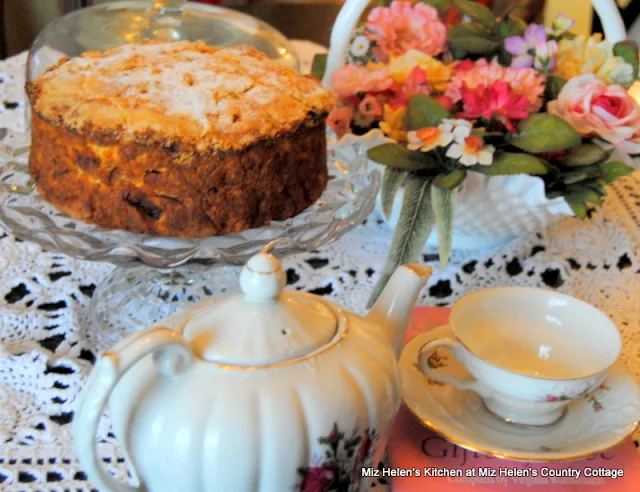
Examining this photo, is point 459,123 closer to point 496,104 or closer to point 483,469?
point 496,104

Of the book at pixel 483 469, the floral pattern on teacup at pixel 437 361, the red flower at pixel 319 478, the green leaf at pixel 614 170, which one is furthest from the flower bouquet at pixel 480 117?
the red flower at pixel 319 478

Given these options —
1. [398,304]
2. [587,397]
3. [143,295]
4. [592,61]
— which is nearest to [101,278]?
[143,295]

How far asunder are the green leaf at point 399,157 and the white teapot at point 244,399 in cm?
38

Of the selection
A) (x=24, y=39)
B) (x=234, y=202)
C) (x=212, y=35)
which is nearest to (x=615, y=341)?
(x=234, y=202)

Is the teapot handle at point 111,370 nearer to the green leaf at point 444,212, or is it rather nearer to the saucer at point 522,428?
the saucer at point 522,428

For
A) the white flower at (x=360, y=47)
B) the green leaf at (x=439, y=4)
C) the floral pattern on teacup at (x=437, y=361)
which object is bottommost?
the floral pattern on teacup at (x=437, y=361)

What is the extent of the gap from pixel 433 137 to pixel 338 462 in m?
0.46

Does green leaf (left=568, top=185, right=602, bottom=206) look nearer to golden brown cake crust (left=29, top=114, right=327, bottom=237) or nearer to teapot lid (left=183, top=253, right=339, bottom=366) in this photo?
golden brown cake crust (left=29, top=114, right=327, bottom=237)

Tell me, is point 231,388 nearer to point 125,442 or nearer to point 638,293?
point 125,442

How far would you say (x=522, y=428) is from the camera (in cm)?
64

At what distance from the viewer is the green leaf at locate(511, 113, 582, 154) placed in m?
0.84

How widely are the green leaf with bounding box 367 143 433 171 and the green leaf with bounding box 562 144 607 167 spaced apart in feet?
0.56

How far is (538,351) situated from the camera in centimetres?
71

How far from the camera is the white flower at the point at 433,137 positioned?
32.7 inches
